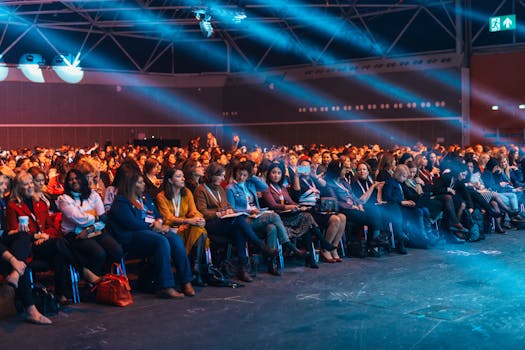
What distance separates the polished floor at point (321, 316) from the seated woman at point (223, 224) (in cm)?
29

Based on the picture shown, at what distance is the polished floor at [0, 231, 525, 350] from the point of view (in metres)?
4.64

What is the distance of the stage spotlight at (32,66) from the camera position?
1064 inches

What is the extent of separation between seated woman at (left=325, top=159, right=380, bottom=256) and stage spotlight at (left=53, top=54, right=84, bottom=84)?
71.2 ft

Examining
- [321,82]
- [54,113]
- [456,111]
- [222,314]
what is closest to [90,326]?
[222,314]

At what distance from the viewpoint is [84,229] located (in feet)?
19.3

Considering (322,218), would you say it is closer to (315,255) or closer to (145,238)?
(315,255)

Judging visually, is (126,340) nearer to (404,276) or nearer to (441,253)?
(404,276)

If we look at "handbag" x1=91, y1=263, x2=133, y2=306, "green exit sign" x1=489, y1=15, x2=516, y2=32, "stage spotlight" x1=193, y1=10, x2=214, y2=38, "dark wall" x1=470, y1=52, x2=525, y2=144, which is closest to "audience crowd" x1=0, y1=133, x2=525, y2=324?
"handbag" x1=91, y1=263, x2=133, y2=306

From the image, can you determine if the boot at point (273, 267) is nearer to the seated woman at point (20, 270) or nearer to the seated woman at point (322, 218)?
the seated woman at point (322, 218)

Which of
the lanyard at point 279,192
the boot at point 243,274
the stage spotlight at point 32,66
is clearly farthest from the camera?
the stage spotlight at point 32,66

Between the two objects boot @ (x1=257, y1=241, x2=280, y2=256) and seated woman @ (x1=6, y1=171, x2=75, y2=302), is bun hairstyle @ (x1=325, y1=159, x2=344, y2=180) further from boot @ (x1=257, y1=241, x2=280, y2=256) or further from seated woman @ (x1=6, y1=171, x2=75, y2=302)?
seated woman @ (x1=6, y1=171, x2=75, y2=302)

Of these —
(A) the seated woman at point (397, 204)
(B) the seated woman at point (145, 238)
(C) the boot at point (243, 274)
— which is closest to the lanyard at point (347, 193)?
(A) the seated woman at point (397, 204)

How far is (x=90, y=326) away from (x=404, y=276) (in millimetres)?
3213

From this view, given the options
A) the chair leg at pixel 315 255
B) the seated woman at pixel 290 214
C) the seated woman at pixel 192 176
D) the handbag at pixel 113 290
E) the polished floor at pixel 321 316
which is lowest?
the polished floor at pixel 321 316
